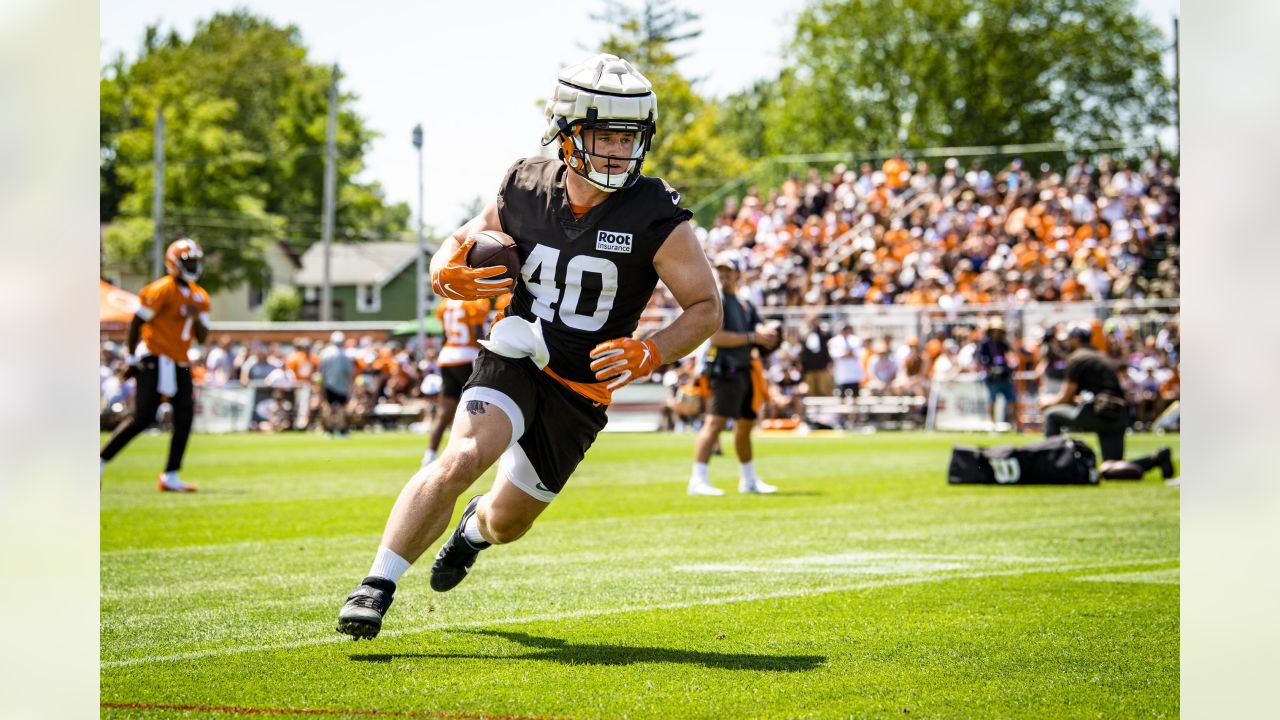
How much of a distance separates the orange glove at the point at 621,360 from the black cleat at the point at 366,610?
111 cm

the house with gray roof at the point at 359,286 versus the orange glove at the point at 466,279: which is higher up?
the house with gray roof at the point at 359,286

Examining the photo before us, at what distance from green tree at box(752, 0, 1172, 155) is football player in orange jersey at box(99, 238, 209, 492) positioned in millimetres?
48254

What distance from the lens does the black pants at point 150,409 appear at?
13.1 metres

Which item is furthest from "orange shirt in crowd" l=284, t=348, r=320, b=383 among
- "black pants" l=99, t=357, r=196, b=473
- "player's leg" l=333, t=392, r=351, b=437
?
"black pants" l=99, t=357, r=196, b=473

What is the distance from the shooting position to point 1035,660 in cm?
542

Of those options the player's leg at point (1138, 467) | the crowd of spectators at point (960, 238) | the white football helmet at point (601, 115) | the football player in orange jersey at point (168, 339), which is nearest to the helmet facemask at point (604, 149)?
the white football helmet at point (601, 115)

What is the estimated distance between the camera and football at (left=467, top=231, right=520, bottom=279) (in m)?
5.51

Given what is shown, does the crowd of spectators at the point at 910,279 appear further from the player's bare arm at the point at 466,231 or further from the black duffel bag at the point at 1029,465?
the player's bare arm at the point at 466,231

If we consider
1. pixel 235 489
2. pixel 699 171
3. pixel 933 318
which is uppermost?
pixel 699 171

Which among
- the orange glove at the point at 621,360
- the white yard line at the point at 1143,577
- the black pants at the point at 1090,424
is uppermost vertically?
the orange glove at the point at 621,360

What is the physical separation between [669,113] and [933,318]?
29811mm
